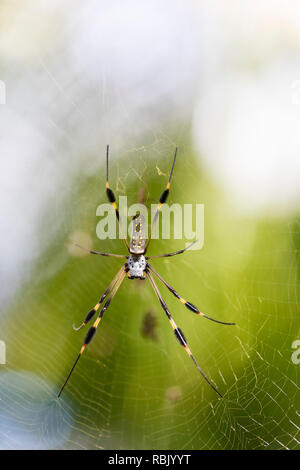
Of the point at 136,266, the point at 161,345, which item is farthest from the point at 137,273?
the point at 161,345

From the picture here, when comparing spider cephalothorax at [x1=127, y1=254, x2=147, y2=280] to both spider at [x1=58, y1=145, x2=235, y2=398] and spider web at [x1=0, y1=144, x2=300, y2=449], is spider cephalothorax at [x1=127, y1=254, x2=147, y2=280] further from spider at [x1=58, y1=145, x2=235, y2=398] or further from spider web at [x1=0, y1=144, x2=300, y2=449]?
spider web at [x1=0, y1=144, x2=300, y2=449]

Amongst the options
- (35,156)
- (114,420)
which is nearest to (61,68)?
(35,156)

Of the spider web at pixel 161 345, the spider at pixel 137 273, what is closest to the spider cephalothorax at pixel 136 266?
the spider at pixel 137 273

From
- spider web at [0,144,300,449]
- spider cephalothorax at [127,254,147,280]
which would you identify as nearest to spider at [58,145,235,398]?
spider cephalothorax at [127,254,147,280]

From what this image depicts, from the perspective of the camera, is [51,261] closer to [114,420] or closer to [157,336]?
[157,336]

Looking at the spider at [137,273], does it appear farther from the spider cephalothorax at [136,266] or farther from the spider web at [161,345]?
the spider web at [161,345]
